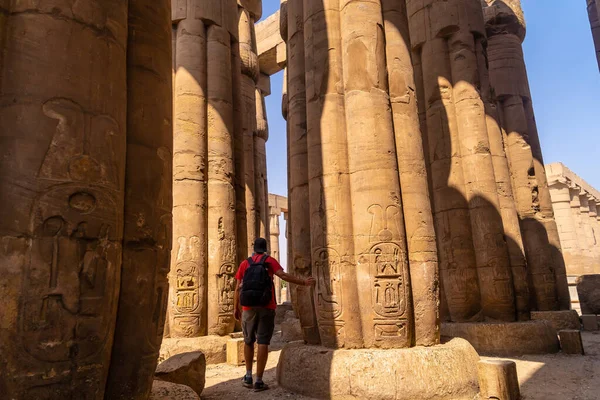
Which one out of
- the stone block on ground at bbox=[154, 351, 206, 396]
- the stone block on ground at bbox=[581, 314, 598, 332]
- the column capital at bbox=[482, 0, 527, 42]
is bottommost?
the stone block on ground at bbox=[581, 314, 598, 332]

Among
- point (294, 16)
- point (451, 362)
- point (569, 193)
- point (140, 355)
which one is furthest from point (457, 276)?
point (569, 193)

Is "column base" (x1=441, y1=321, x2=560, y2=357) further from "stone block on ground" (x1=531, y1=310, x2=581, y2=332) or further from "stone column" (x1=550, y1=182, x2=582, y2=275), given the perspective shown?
"stone column" (x1=550, y1=182, x2=582, y2=275)

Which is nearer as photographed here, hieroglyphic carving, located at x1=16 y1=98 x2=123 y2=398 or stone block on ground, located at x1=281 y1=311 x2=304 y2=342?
hieroglyphic carving, located at x1=16 y1=98 x2=123 y2=398

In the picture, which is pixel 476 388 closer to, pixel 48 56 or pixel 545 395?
pixel 545 395

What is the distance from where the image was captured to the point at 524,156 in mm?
10969

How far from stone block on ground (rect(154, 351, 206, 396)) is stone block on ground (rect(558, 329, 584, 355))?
6.02m

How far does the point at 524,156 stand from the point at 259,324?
918 centimetres

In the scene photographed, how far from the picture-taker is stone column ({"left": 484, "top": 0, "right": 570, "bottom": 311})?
33.4 feet

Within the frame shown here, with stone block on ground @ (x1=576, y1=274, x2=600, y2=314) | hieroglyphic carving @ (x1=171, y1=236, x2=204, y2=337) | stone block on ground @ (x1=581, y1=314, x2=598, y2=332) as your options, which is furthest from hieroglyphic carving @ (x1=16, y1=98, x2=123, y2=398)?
stone block on ground @ (x1=576, y1=274, x2=600, y2=314)

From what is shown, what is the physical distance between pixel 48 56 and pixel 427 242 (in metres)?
4.13

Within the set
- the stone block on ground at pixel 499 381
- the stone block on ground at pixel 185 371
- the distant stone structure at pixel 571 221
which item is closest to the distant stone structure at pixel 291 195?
the stone block on ground at pixel 499 381

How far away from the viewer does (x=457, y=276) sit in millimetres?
7988

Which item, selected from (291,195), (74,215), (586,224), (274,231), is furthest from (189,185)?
(586,224)

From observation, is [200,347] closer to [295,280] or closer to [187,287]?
[187,287]
